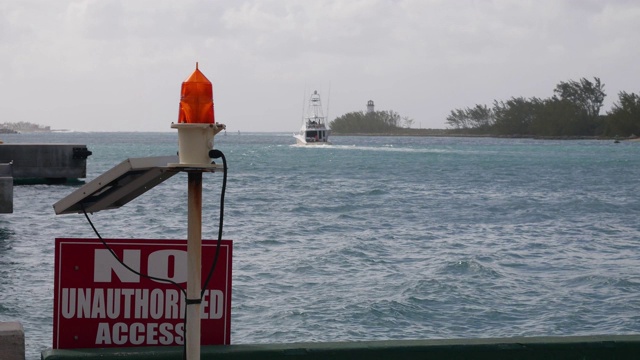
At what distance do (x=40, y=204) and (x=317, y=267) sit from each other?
1762 cm

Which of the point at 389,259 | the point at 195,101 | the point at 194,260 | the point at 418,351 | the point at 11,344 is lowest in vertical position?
the point at 389,259

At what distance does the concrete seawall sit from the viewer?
5.28 m

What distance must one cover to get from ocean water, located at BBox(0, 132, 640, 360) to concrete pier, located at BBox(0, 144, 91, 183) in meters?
0.77

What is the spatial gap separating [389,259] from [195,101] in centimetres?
2010

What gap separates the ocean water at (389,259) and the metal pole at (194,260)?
867 cm

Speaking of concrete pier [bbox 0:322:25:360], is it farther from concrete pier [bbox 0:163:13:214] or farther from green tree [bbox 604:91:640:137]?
green tree [bbox 604:91:640:137]

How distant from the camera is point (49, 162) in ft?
143

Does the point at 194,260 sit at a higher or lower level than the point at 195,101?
lower

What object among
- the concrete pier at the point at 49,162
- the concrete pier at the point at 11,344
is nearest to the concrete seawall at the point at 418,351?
the concrete pier at the point at 11,344

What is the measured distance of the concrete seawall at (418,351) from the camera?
528cm

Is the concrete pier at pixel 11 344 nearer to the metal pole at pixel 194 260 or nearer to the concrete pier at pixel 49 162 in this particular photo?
the metal pole at pixel 194 260

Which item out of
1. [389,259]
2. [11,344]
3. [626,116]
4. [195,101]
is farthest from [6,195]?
[626,116]

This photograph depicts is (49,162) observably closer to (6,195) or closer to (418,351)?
(6,195)

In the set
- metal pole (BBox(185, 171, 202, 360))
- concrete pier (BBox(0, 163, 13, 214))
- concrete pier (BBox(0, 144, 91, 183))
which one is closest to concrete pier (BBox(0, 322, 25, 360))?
metal pole (BBox(185, 171, 202, 360))
